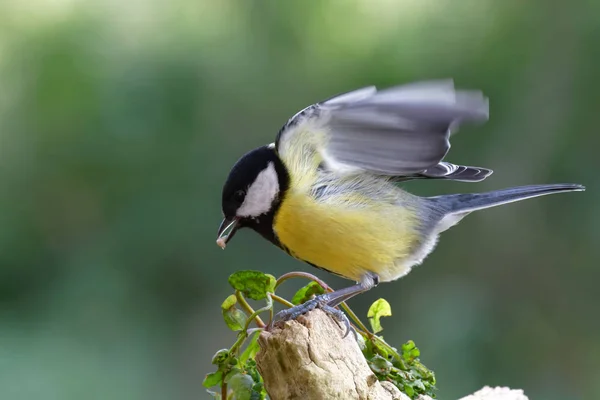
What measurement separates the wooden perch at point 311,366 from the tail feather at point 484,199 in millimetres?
363

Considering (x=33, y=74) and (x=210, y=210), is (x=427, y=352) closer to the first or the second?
(x=210, y=210)

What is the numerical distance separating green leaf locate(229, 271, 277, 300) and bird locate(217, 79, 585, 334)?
5 centimetres

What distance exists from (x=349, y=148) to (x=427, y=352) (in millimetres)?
728

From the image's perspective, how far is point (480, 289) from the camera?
4.70 feet

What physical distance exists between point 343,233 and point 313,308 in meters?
0.15

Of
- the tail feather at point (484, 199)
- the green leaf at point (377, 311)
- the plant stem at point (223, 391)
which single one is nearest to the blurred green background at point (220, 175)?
the tail feather at point (484, 199)

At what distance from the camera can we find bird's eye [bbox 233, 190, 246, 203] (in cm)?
84

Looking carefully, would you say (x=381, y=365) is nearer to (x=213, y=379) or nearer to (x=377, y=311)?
(x=377, y=311)

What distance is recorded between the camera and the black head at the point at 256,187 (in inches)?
32.9

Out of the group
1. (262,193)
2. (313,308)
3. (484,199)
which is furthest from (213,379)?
(484,199)

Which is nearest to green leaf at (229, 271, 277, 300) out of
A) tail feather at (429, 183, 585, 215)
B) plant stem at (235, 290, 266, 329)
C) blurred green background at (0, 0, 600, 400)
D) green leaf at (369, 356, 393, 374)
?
plant stem at (235, 290, 266, 329)

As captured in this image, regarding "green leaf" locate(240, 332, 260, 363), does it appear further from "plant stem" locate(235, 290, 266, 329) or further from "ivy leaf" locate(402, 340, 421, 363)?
"ivy leaf" locate(402, 340, 421, 363)

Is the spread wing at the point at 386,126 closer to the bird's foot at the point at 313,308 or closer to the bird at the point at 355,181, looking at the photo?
the bird at the point at 355,181

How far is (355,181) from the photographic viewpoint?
87 centimetres
